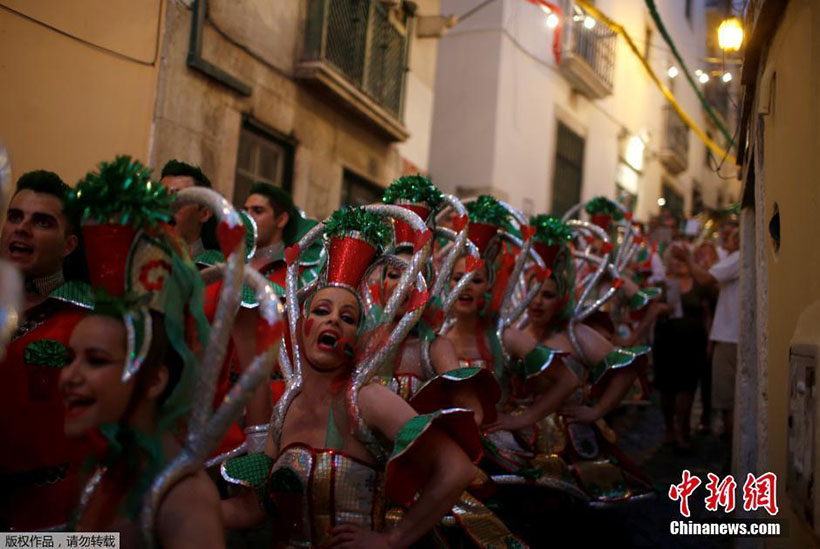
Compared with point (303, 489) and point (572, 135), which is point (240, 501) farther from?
point (572, 135)

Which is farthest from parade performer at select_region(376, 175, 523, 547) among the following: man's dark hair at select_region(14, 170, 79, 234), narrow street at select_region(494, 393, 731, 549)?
narrow street at select_region(494, 393, 731, 549)

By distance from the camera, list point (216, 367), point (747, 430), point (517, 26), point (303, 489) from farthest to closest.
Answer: point (517, 26) → point (747, 430) → point (303, 489) → point (216, 367)

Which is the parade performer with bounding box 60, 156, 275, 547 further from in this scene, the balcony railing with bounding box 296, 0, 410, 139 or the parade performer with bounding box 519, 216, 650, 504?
the balcony railing with bounding box 296, 0, 410, 139

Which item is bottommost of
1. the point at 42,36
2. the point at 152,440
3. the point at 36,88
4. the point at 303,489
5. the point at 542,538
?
the point at 542,538

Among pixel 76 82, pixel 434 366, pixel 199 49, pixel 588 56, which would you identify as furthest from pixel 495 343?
pixel 588 56

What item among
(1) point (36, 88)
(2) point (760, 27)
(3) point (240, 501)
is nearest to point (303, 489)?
(3) point (240, 501)

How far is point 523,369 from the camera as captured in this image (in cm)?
503

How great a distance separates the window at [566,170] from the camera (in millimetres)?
16531

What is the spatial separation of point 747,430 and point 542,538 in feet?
4.57

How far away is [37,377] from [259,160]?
20.6ft

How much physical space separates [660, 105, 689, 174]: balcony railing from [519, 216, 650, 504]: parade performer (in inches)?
737

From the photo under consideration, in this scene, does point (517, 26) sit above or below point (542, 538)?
above

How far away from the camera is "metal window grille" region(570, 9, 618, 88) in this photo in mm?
15992

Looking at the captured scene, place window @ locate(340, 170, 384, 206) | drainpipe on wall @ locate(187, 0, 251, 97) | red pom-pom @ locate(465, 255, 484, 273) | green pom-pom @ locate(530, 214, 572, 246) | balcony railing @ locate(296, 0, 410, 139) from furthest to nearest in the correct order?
window @ locate(340, 170, 384, 206) < balcony railing @ locate(296, 0, 410, 139) < drainpipe on wall @ locate(187, 0, 251, 97) < green pom-pom @ locate(530, 214, 572, 246) < red pom-pom @ locate(465, 255, 484, 273)
